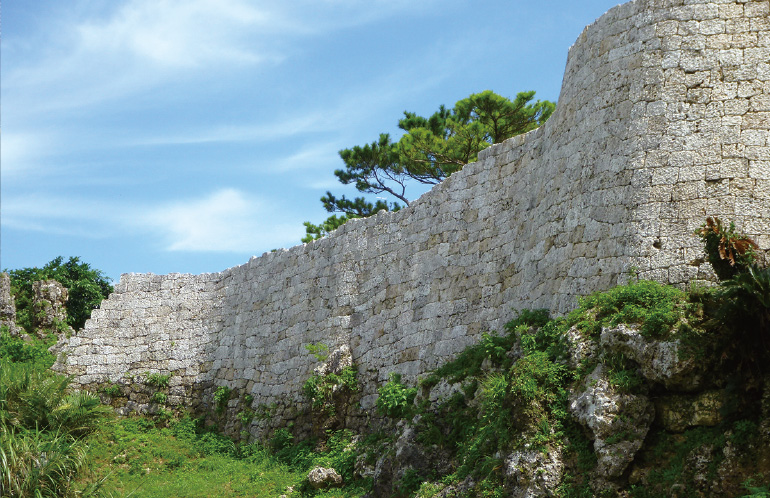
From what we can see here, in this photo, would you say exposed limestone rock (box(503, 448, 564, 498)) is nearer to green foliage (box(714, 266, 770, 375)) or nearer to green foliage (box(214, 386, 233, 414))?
green foliage (box(714, 266, 770, 375))

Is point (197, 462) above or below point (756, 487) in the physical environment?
above

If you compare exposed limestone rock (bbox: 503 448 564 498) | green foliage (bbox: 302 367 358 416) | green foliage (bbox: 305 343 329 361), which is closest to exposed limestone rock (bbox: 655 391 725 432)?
exposed limestone rock (bbox: 503 448 564 498)

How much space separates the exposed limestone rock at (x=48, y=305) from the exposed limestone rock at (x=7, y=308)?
596mm

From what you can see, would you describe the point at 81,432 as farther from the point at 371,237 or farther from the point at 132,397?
the point at 371,237

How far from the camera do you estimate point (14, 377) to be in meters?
Result: 17.1

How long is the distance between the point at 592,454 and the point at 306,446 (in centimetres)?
695

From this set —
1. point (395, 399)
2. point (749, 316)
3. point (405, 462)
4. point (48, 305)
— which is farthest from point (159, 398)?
point (749, 316)

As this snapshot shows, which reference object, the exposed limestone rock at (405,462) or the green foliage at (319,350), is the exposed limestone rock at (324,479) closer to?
the exposed limestone rock at (405,462)

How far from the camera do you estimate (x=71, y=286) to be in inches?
974

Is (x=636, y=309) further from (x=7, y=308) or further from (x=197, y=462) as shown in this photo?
(x=7, y=308)

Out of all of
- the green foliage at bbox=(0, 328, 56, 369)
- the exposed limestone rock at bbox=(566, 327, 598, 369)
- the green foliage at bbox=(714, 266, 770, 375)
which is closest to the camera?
the green foliage at bbox=(714, 266, 770, 375)

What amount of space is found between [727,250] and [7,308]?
1749cm

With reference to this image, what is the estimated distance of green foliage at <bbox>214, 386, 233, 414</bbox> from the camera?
1870cm

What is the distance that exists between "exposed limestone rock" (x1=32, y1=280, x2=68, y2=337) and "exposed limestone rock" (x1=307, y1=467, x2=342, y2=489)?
35.8 feet
